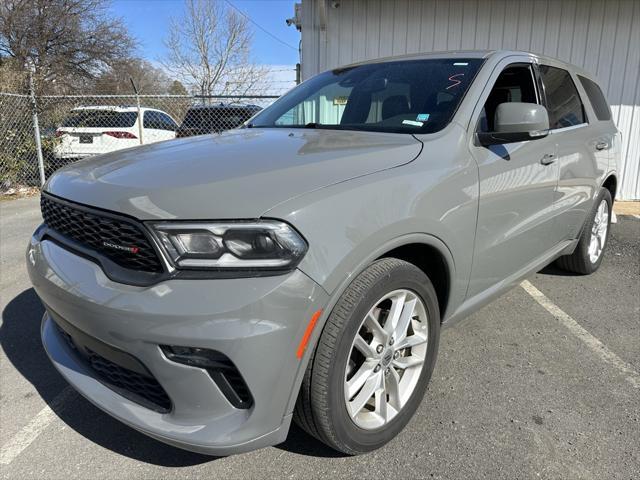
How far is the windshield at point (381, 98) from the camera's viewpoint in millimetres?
2557

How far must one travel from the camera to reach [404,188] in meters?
1.96

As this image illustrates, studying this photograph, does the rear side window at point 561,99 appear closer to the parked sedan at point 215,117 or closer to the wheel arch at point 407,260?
the wheel arch at point 407,260

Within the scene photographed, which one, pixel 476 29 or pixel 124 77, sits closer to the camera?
pixel 476 29

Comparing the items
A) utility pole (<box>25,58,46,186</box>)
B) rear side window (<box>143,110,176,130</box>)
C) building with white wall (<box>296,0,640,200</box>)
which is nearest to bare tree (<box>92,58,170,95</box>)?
rear side window (<box>143,110,176,130</box>)

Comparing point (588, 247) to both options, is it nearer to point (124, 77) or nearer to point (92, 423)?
point (92, 423)

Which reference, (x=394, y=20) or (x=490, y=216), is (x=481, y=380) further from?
(x=394, y=20)

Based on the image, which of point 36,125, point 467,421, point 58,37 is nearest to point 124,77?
point 58,37

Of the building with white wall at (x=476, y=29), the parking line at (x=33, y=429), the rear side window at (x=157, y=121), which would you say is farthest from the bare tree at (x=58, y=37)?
the parking line at (x=33, y=429)

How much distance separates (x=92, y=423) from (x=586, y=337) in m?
3.08

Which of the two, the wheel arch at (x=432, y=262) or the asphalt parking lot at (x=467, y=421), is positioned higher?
the wheel arch at (x=432, y=262)

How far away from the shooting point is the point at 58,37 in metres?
18.1

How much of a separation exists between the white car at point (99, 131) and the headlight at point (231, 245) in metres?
8.41

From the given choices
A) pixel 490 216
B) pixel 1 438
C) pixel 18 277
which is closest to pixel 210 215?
pixel 490 216

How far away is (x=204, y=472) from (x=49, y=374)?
1.33 metres
